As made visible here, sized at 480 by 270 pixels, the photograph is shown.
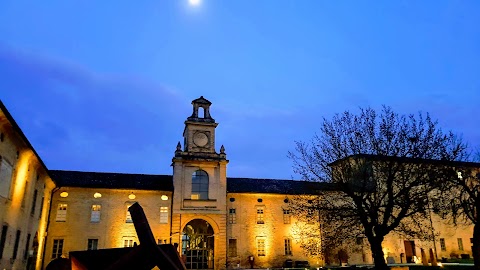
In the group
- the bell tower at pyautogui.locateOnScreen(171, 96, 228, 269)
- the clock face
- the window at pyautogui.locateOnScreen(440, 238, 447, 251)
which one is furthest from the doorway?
the clock face

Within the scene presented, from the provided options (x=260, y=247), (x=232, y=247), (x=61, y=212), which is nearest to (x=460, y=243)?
(x=260, y=247)

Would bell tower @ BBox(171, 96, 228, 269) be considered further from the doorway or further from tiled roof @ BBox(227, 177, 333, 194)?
the doorway

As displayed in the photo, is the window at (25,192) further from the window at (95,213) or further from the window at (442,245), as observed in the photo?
the window at (442,245)

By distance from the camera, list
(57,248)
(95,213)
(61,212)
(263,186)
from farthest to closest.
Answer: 1. (263,186)
2. (95,213)
3. (61,212)
4. (57,248)

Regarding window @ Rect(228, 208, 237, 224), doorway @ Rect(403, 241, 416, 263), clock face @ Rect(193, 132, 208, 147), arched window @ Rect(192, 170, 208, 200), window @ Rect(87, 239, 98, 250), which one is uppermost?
clock face @ Rect(193, 132, 208, 147)

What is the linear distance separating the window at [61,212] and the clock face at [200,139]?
545 inches

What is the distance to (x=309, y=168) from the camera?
2439 cm

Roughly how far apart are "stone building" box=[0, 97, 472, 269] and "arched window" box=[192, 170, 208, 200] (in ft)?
0.34

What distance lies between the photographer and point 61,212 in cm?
→ 3278

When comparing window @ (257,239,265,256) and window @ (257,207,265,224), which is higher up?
window @ (257,207,265,224)

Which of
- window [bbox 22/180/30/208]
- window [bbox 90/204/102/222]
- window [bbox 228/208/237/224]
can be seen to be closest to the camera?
window [bbox 22/180/30/208]

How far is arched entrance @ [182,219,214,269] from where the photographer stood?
34.8 meters

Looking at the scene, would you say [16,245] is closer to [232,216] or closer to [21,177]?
[21,177]

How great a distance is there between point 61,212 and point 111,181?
5198 millimetres
